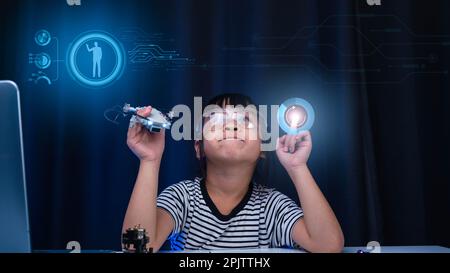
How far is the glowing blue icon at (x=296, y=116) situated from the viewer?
4.26 ft

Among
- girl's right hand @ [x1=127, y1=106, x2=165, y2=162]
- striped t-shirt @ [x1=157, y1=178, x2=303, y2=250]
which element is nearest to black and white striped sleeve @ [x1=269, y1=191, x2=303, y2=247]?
striped t-shirt @ [x1=157, y1=178, x2=303, y2=250]

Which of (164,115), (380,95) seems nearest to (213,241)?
(164,115)

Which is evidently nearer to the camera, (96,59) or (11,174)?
(11,174)

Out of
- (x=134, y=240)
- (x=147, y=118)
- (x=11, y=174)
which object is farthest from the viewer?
(x=147, y=118)

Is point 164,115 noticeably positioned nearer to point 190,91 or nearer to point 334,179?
point 190,91

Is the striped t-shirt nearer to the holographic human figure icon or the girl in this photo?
the girl

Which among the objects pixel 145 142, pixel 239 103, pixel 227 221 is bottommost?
pixel 227 221

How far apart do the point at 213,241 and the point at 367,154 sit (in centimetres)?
52

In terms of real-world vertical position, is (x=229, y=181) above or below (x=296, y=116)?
below

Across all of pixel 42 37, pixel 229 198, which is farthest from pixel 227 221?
pixel 42 37

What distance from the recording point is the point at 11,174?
71 cm

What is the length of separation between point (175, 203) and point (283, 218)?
0.30 m

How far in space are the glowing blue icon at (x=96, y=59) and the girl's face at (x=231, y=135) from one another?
0.30m

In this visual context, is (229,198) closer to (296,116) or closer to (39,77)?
(296,116)
